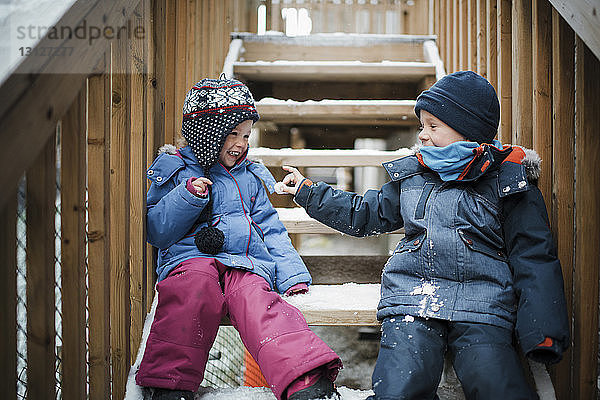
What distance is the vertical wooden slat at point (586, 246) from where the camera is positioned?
4.73ft

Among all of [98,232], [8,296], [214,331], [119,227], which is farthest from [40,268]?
[214,331]

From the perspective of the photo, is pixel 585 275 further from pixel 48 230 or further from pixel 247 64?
pixel 247 64

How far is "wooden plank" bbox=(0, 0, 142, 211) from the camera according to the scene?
0.81 metres

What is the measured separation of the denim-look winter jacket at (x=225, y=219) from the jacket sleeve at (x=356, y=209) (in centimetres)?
18

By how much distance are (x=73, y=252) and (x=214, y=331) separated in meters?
0.49

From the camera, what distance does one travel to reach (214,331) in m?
1.49

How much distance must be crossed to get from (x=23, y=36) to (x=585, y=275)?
1450 mm

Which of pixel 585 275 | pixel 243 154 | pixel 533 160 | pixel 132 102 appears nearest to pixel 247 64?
pixel 243 154

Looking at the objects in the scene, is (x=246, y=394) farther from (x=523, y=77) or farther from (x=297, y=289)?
(x=523, y=77)

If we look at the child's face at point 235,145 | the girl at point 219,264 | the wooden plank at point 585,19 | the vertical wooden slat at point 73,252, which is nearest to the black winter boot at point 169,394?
the girl at point 219,264

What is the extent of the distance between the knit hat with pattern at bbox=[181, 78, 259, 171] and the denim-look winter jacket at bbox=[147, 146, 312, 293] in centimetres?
6

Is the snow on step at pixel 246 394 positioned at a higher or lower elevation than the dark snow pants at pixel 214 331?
lower

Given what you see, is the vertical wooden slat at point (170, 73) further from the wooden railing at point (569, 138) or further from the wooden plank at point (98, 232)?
the wooden railing at point (569, 138)

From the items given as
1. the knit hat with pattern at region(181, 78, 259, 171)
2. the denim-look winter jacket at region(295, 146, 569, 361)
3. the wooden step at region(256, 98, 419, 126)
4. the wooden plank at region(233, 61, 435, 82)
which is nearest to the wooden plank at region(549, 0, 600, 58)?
the denim-look winter jacket at region(295, 146, 569, 361)
